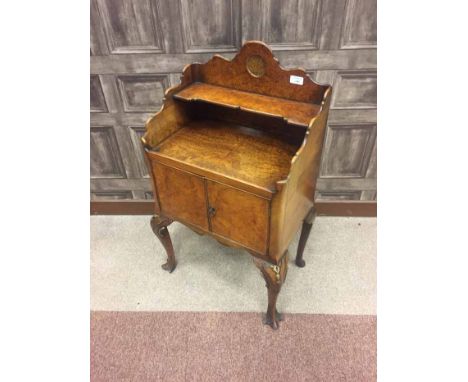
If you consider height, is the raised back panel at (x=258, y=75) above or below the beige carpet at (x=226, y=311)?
above

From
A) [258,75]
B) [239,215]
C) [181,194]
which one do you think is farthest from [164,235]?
[258,75]

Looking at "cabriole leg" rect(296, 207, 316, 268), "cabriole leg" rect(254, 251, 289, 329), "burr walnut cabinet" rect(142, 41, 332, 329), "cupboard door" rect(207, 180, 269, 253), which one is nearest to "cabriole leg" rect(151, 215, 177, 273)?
"burr walnut cabinet" rect(142, 41, 332, 329)

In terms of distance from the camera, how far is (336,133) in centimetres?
167

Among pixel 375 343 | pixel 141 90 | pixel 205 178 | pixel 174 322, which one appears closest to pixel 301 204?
pixel 205 178

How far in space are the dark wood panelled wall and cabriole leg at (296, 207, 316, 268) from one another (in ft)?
1.32

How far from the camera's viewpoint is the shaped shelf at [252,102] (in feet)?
3.82

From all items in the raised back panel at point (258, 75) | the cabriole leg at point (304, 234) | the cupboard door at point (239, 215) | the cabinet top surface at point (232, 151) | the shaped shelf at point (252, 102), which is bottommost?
the cabriole leg at point (304, 234)

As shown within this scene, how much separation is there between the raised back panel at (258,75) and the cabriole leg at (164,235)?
623mm

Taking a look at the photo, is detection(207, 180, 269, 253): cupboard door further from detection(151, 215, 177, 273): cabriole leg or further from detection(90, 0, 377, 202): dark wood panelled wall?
detection(90, 0, 377, 202): dark wood panelled wall

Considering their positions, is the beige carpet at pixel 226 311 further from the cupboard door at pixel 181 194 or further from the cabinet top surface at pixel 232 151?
the cabinet top surface at pixel 232 151

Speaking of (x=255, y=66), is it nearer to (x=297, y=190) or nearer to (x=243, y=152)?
(x=243, y=152)

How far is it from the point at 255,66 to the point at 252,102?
5.8 inches

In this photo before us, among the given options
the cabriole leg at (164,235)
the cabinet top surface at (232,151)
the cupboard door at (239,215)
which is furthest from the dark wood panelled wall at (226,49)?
the cupboard door at (239,215)

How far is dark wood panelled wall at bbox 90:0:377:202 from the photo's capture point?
4.37ft
